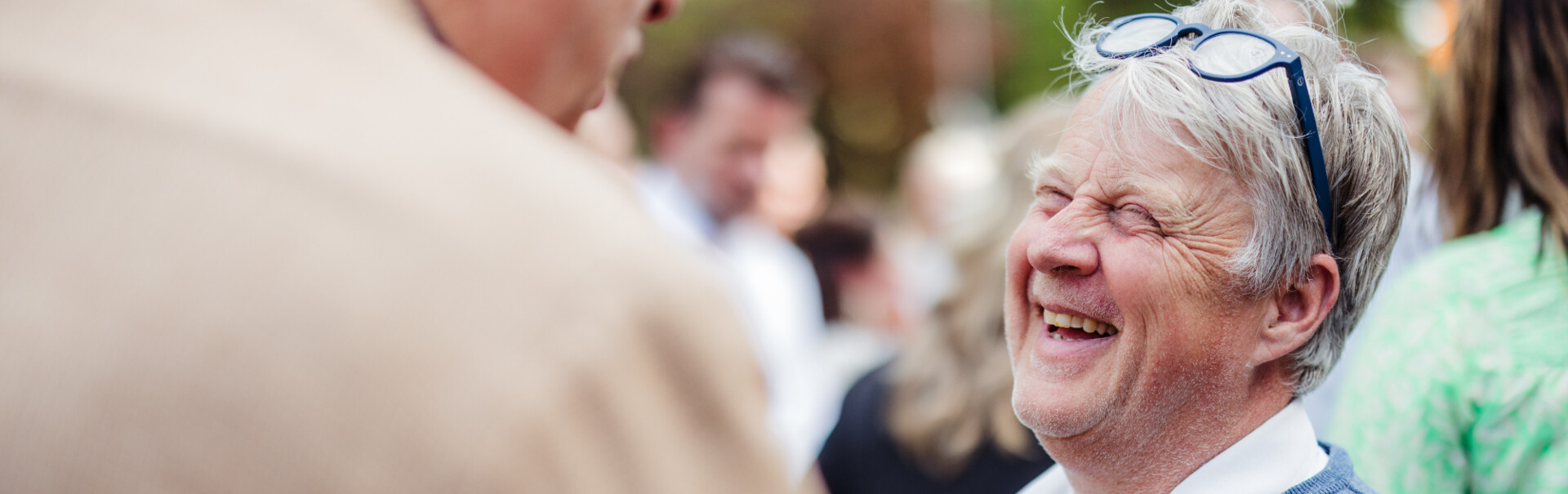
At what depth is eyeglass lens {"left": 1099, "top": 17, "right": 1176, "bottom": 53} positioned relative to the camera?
1.85 m

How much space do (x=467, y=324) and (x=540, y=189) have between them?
0.42ft

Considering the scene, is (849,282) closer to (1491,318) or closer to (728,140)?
(728,140)

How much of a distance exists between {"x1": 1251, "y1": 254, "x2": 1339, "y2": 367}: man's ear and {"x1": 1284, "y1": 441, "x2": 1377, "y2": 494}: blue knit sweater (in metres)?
0.20

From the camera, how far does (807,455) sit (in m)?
4.63

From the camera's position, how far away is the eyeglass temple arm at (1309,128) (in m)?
1.64

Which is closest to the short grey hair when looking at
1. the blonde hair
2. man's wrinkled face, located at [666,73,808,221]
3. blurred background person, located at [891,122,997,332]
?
the blonde hair

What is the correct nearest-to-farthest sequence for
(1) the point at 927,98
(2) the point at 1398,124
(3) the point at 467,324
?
1. (3) the point at 467,324
2. (2) the point at 1398,124
3. (1) the point at 927,98

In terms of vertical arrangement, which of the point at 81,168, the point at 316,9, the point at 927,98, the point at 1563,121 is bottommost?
the point at 927,98

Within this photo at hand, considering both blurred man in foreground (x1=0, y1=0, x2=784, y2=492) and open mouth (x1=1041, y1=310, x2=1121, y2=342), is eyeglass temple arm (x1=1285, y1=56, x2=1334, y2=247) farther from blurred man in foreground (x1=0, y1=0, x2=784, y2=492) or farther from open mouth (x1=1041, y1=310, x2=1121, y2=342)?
blurred man in foreground (x1=0, y1=0, x2=784, y2=492)

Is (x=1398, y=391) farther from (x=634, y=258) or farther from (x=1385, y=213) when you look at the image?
(x=634, y=258)


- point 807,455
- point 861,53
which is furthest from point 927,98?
point 807,455

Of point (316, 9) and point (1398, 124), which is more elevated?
point (1398, 124)

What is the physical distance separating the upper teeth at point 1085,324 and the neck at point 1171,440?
14 cm

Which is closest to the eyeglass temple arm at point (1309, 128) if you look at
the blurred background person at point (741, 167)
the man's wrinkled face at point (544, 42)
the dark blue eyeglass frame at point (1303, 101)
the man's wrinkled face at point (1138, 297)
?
the dark blue eyeglass frame at point (1303, 101)
